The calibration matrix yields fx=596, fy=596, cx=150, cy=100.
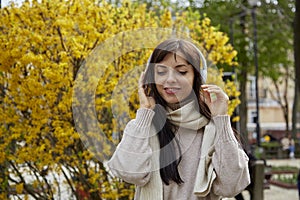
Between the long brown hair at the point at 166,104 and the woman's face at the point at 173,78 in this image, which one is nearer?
the long brown hair at the point at 166,104

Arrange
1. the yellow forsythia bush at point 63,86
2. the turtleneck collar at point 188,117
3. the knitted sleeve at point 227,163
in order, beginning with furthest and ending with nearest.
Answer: the yellow forsythia bush at point 63,86, the turtleneck collar at point 188,117, the knitted sleeve at point 227,163

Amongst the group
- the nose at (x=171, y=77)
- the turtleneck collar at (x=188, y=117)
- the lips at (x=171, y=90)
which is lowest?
the turtleneck collar at (x=188, y=117)

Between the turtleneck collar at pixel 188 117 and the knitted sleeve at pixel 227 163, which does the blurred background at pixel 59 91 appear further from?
the knitted sleeve at pixel 227 163

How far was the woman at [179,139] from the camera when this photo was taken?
2.50 metres

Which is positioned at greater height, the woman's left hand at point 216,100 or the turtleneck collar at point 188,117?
the woman's left hand at point 216,100

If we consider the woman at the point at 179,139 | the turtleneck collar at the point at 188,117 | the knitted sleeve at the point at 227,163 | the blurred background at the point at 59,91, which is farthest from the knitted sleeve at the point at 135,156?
the blurred background at the point at 59,91

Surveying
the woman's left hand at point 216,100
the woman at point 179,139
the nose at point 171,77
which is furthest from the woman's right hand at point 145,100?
the woman's left hand at point 216,100

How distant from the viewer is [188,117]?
2598mm

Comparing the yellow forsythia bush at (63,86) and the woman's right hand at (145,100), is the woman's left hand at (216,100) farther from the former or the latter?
the yellow forsythia bush at (63,86)

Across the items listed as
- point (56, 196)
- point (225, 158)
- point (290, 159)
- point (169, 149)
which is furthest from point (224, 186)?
point (290, 159)

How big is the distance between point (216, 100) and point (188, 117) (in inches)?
5.6

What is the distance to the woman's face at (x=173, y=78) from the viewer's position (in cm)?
265

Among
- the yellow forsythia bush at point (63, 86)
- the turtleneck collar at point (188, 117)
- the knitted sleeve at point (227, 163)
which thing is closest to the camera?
the knitted sleeve at point (227, 163)

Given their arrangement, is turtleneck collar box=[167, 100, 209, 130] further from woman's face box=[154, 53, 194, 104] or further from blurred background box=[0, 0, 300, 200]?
blurred background box=[0, 0, 300, 200]
